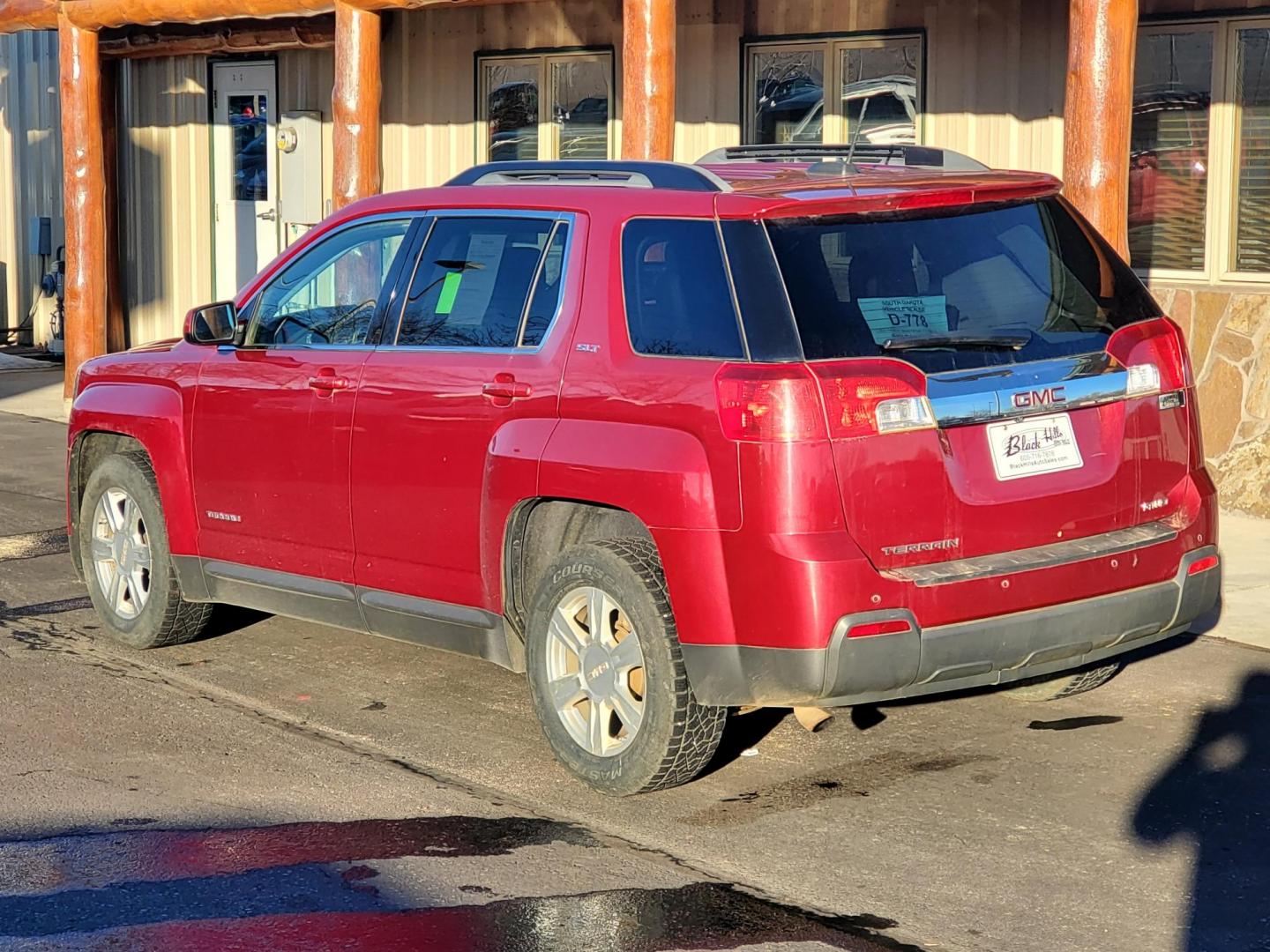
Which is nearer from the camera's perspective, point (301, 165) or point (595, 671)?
point (595, 671)

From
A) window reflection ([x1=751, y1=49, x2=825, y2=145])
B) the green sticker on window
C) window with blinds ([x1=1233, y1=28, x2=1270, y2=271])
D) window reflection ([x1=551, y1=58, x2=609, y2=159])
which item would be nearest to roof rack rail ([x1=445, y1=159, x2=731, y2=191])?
the green sticker on window

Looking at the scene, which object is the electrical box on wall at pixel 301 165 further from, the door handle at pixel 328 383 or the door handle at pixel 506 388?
the door handle at pixel 506 388

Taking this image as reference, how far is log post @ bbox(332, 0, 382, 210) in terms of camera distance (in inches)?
515

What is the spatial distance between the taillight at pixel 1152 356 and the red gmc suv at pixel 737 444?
0.01 m

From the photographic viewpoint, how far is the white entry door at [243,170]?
57.3 ft

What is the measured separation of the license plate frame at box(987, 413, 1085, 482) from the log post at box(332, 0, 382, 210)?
26.9 ft

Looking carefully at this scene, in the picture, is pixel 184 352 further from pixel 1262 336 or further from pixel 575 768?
pixel 1262 336

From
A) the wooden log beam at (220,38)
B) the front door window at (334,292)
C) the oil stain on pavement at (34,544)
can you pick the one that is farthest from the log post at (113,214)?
the front door window at (334,292)

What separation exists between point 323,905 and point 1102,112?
227 inches

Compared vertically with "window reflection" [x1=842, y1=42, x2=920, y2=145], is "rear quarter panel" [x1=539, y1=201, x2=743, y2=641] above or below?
below

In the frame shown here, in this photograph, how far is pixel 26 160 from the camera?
20719mm

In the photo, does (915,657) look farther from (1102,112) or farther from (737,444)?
(1102,112)

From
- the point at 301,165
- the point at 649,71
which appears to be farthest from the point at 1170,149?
the point at 301,165

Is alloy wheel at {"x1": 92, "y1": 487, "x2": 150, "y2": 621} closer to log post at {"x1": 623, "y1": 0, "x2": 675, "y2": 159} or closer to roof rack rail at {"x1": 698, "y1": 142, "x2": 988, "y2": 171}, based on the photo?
roof rack rail at {"x1": 698, "y1": 142, "x2": 988, "y2": 171}
